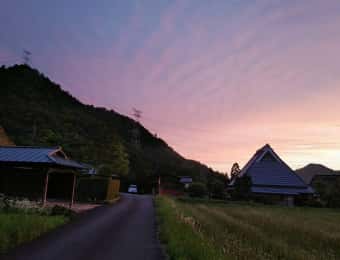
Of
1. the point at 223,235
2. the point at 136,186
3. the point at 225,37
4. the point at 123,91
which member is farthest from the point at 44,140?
the point at 223,235

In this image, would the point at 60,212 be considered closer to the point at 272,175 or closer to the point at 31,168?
the point at 31,168

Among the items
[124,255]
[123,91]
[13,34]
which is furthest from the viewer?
[123,91]

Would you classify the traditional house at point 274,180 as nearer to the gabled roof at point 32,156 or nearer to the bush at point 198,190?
the bush at point 198,190

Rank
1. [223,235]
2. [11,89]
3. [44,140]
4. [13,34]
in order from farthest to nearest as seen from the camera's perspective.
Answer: [11,89] < [44,140] < [13,34] < [223,235]

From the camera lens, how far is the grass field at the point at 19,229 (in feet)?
27.0

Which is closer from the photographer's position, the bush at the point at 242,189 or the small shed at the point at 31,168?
the small shed at the point at 31,168

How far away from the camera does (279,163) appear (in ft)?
129

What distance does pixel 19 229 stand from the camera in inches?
362

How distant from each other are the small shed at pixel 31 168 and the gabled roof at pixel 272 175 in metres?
24.7

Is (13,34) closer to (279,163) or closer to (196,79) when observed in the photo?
(196,79)

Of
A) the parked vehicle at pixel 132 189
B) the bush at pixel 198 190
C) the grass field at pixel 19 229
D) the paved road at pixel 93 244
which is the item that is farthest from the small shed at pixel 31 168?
the parked vehicle at pixel 132 189

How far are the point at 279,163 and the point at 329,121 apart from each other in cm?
1650

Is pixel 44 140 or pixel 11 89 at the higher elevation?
pixel 11 89

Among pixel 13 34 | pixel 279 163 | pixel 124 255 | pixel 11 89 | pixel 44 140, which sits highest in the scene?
pixel 11 89
